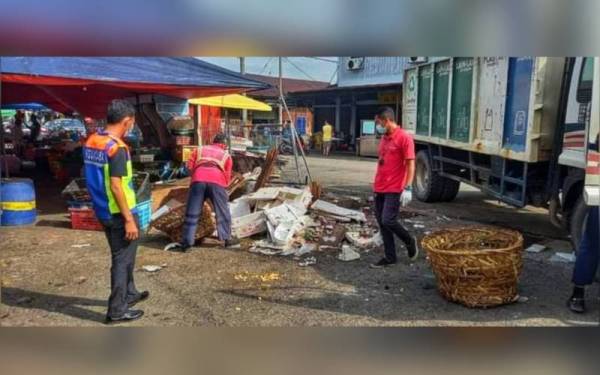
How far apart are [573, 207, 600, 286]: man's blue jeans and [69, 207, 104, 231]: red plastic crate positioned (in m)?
6.04

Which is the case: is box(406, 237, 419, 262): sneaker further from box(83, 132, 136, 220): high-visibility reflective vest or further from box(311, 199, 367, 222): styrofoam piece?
box(83, 132, 136, 220): high-visibility reflective vest

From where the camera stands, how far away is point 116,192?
3861mm

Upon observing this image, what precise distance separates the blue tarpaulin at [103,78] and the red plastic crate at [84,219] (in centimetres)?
186

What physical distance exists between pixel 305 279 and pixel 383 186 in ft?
4.16

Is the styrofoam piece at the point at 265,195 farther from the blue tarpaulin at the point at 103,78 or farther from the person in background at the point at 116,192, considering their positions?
the person in background at the point at 116,192

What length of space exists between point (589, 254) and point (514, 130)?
2.64 meters

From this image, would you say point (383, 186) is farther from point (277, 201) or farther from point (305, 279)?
point (277, 201)

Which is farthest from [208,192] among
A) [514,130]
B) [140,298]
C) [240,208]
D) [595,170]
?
[595,170]

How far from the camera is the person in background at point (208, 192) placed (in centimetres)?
622

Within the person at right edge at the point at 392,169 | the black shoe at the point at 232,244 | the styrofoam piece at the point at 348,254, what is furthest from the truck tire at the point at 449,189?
the black shoe at the point at 232,244

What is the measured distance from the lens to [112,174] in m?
3.85

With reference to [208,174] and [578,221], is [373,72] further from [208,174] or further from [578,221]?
[578,221]
